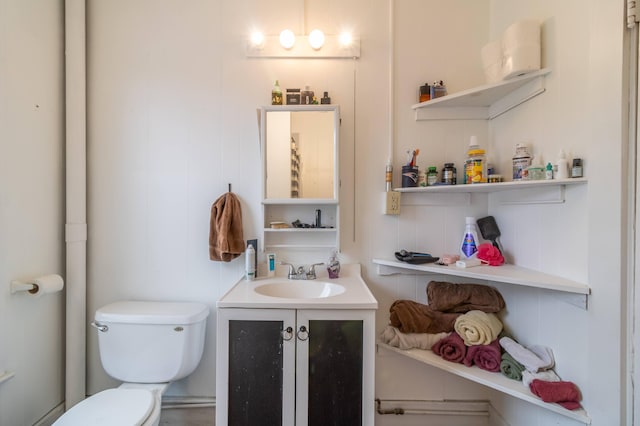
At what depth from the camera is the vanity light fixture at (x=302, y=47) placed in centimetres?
145

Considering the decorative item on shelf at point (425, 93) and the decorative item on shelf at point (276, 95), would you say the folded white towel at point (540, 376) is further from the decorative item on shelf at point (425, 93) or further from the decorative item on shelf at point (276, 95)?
the decorative item on shelf at point (276, 95)

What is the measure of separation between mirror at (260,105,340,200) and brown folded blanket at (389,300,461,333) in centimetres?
68

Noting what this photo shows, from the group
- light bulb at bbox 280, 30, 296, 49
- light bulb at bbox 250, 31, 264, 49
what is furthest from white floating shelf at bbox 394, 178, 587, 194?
light bulb at bbox 250, 31, 264, 49

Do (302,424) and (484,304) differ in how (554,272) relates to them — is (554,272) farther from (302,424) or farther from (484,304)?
(302,424)

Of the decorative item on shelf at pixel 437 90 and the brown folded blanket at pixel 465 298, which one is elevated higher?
the decorative item on shelf at pixel 437 90

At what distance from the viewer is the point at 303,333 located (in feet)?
3.38

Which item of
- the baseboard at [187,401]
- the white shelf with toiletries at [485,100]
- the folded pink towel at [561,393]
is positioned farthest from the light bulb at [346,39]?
the baseboard at [187,401]

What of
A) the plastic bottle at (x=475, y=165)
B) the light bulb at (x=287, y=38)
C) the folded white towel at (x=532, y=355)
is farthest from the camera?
the light bulb at (x=287, y=38)

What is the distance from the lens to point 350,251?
1491 millimetres

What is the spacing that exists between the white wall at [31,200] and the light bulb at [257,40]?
3.28 feet

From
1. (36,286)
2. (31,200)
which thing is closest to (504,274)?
(36,286)

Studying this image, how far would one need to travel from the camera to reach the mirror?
1.38 meters

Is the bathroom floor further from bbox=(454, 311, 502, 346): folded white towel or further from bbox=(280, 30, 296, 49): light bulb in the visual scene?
bbox=(280, 30, 296, 49): light bulb

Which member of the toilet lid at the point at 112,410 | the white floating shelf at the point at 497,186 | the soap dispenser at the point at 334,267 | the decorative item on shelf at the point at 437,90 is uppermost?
the decorative item on shelf at the point at 437,90
